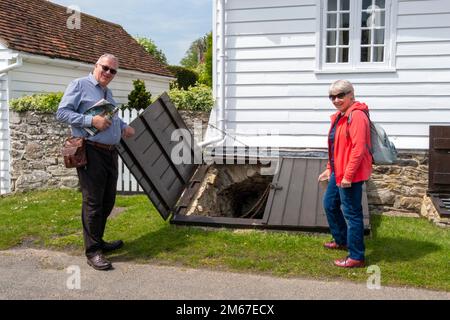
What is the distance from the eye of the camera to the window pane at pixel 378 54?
27.6 feet

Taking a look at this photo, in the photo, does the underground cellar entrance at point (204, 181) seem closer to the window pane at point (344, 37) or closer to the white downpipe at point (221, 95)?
the white downpipe at point (221, 95)

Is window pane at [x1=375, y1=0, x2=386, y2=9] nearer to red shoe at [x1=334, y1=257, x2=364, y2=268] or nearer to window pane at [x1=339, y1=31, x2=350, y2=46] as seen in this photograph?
window pane at [x1=339, y1=31, x2=350, y2=46]

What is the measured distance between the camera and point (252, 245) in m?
5.77

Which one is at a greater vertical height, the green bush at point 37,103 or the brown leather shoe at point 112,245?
the green bush at point 37,103

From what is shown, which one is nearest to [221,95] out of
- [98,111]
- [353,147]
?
[98,111]

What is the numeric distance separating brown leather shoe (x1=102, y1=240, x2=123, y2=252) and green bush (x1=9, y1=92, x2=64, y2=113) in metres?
4.82

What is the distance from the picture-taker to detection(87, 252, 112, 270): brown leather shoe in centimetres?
506

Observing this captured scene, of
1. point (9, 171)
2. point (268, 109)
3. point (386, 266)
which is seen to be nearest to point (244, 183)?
point (268, 109)

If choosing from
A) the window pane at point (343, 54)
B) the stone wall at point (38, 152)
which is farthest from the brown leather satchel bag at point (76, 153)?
the window pane at point (343, 54)

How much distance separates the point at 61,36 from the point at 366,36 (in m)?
9.15

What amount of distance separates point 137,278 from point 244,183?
4526 millimetres

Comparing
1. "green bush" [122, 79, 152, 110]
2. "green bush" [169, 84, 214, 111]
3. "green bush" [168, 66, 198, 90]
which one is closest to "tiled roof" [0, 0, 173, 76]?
"green bush" [122, 79, 152, 110]

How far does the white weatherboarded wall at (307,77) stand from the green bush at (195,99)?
0.93 feet

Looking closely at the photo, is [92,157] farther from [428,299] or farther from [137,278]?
[428,299]
